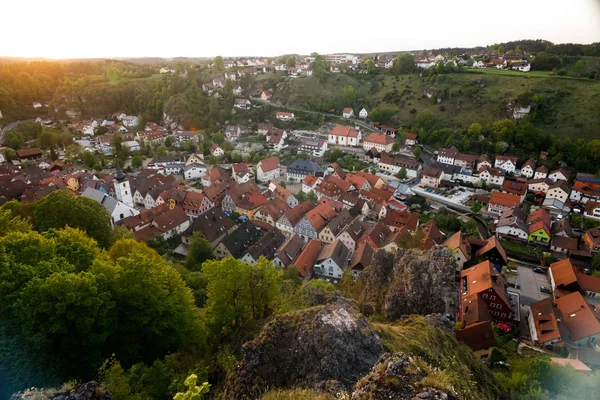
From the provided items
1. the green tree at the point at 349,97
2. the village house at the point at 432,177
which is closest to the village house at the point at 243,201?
the village house at the point at 432,177

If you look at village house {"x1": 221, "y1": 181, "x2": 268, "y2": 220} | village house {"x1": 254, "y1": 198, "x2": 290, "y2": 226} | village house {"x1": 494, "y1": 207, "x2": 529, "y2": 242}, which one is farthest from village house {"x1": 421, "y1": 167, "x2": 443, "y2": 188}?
village house {"x1": 221, "y1": 181, "x2": 268, "y2": 220}

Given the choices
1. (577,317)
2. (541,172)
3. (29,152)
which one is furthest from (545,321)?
(29,152)

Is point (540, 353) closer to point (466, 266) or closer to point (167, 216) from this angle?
point (466, 266)

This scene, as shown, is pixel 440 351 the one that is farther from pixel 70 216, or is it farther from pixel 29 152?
pixel 29 152

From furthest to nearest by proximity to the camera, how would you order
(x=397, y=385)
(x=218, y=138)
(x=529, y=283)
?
(x=218, y=138) < (x=529, y=283) < (x=397, y=385)

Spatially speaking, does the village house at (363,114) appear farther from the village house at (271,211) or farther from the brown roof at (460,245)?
the brown roof at (460,245)

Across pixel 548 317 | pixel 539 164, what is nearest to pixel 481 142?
pixel 539 164

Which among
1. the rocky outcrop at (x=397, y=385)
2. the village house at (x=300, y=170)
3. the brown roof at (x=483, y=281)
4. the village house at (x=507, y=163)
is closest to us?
the rocky outcrop at (x=397, y=385)
